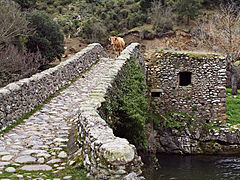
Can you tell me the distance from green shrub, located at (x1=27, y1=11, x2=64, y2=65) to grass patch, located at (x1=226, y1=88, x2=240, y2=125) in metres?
13.1

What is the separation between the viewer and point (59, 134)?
5.89 meters

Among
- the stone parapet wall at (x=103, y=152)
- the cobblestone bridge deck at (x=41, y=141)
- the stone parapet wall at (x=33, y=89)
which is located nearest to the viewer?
the stone parapet wall at (x=103, y=152)

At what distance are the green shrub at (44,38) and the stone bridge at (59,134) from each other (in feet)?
36.3

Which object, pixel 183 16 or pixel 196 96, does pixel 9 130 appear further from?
pixel 183 16

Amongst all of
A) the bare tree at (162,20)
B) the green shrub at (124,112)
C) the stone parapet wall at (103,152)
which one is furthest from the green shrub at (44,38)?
the stone parapet wall at (103,152)

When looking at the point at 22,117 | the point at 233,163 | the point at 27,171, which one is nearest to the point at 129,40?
the point at 233,163

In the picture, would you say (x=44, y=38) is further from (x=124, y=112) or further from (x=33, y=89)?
(x=124, y=112)

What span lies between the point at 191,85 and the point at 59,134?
9367 mm

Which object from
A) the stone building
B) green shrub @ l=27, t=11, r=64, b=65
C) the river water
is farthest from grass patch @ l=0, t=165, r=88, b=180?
green shrub @ l=27, t=11, r=64, b=65

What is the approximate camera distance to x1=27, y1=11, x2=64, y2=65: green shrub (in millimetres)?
20562

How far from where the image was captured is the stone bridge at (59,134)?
3213 millimetres

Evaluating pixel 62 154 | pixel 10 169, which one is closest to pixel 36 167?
pixel 10 169

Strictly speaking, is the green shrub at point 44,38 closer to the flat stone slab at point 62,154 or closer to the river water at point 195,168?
the river water at point 195,168

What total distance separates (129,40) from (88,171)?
27.8m
